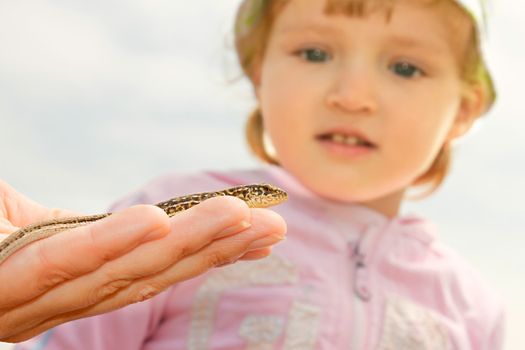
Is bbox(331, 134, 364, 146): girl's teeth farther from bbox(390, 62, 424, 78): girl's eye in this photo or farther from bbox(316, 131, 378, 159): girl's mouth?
bbox(390, 62, 424, 78): girl's eye

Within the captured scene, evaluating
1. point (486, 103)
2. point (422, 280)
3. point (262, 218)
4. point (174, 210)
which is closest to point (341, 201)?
point (422, 280)

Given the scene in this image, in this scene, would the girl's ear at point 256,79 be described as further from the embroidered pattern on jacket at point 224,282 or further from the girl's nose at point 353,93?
the embroidered pattern on jacket at point 224,282

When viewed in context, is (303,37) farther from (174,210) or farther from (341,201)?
(174,210)

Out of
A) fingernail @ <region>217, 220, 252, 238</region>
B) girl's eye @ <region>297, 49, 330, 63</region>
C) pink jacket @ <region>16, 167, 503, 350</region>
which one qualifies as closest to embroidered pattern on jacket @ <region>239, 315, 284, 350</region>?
pink jacket @ <region>16, 167, 503, 350</region>

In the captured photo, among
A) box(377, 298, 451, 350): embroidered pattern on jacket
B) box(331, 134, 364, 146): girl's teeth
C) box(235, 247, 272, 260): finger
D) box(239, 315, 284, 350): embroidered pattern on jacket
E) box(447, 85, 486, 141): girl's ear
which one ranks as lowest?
box(377, 298, 451, 350): embroidered pattern on jacket

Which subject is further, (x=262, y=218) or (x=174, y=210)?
(x=174, y=210)

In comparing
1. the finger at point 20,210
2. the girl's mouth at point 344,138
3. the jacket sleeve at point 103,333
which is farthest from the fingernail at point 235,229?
the girl's mouth at point 344,138

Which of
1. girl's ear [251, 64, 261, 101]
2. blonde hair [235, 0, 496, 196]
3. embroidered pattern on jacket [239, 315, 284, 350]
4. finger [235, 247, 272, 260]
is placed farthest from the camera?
girl's ear [251, 64, 261, 101]
